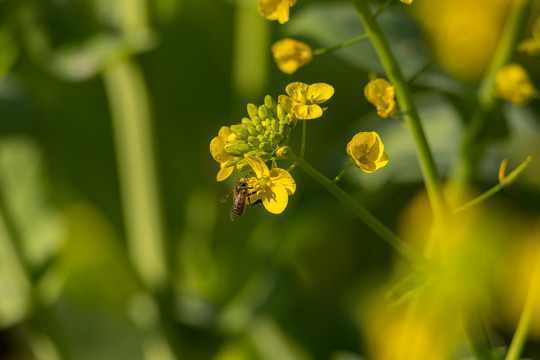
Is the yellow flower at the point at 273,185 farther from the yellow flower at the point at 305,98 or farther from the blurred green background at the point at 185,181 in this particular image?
the blurred green background at the point at 185,181

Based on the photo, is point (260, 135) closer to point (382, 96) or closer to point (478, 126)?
point (382, 96)

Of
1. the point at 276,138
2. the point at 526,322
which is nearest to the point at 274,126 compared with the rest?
the point at 276,138

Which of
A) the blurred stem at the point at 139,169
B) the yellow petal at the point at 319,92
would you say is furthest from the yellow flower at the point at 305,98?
the blurred stem at the point at 139,169

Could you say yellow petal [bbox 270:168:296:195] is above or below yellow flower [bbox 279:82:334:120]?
Result: below

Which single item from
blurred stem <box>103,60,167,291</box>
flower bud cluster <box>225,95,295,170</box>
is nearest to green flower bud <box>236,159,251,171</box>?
flower bud cluster <box>225,95,295,170</box>

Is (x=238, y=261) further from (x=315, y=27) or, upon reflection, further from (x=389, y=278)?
(x=315, y=27)

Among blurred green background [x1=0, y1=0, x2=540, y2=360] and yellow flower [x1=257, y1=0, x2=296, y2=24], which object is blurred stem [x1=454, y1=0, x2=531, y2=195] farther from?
yellow flower [x1=257, y1=0, x2=296, y2=24]
